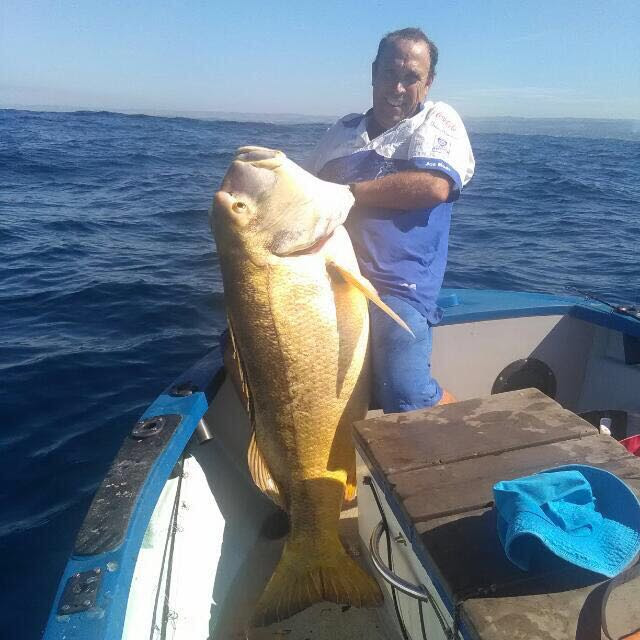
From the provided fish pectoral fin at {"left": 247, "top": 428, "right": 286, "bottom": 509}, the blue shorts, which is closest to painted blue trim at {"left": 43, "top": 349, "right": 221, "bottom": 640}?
fish pectoral fin at {"left": 247, "top": 428, "right": 286, "bottom": 509}

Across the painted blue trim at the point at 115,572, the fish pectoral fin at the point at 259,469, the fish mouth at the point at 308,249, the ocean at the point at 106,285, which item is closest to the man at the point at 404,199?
the fish mouth at the point at 308,249

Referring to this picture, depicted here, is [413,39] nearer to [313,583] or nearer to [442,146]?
[442,146]

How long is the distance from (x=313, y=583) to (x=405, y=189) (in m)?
2.03

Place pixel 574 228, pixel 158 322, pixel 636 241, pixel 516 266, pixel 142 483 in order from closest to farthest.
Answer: pixel 142 483 < pixel 158 322 < pixel 516 266 < pixel 636 241 < pixel 574 228

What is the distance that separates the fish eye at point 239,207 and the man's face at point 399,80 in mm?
1130

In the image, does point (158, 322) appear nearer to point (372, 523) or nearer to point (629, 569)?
point (372, 523)

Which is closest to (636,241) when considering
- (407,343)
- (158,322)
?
(158,322)

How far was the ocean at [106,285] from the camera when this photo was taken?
4332mm

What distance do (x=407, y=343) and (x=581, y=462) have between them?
121 cm

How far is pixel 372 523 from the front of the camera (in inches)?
100

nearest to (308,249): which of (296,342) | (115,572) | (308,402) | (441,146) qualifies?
(296,342)

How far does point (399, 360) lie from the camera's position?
3.03 meters

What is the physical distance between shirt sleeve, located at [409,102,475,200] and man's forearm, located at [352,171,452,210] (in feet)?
0.20

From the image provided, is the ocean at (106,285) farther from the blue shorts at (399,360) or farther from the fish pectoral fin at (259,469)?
the blue shorts at (399,360)
